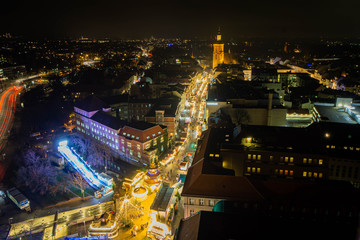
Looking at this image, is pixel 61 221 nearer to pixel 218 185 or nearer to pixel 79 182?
pixel 79 182

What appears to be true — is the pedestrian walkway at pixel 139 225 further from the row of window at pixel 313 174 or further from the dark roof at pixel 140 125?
the row of window at pixel 313 174

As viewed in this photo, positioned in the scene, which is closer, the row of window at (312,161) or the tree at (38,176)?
the row of window at (312,161)

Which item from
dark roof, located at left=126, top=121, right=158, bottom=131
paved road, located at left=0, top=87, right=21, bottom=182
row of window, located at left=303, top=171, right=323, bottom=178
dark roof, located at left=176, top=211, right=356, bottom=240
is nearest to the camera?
dark roof, located at left=176, top=211, right=356, bottom=240

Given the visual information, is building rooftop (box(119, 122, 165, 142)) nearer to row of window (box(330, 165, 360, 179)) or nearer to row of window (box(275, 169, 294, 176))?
row of window (box(275, 169, 294, 176))

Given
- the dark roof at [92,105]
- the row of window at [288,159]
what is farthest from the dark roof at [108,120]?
the row of window at [288,159]

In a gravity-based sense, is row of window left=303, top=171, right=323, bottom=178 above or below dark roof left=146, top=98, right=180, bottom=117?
below

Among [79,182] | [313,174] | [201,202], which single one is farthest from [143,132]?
[313,174]

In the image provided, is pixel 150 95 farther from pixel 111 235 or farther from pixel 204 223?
pixel 204 223

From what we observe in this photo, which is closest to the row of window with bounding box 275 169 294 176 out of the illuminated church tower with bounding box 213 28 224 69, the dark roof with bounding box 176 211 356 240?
the dark roof with bounding box 176 211 356 240
